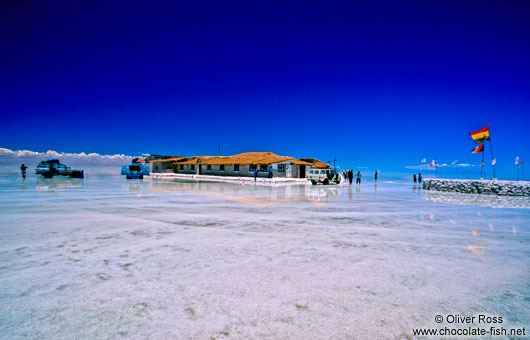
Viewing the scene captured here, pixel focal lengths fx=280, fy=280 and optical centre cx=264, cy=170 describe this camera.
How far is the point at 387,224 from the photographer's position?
9180mm

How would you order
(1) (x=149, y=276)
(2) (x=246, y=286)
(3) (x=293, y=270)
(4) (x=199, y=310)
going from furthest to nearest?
1. (3) (x=293, y=270)
2. (1) (x=149, y=276)
3. (2) (x=246, y=286)
4. (4) (x=199, y=310)

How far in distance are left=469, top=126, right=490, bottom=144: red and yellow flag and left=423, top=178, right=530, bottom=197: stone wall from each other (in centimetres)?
758

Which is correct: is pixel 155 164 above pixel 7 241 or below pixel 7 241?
above

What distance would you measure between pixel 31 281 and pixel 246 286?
10.6 ft

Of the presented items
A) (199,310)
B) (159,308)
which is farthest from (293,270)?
(159,308)

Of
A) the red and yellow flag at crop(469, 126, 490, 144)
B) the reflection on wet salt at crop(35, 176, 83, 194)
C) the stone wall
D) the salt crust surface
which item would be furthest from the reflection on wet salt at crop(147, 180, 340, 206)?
the red and yellow flag at crop(469, 126, 490, 144)

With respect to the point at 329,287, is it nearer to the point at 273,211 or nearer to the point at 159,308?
the point at 159,308

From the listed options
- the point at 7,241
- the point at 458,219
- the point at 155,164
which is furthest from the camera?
the point at 155,164

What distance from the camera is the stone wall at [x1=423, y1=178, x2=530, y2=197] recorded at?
73.4 ft

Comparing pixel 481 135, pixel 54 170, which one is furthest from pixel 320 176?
pixel 54 170

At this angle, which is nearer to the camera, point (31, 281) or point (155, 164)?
point (31, 281)

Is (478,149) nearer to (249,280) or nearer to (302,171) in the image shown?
(302,171)

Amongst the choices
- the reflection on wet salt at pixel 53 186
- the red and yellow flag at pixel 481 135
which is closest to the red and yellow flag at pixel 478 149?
the red and yellow flag at pixel 481 135

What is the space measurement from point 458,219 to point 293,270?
28.8 feet
